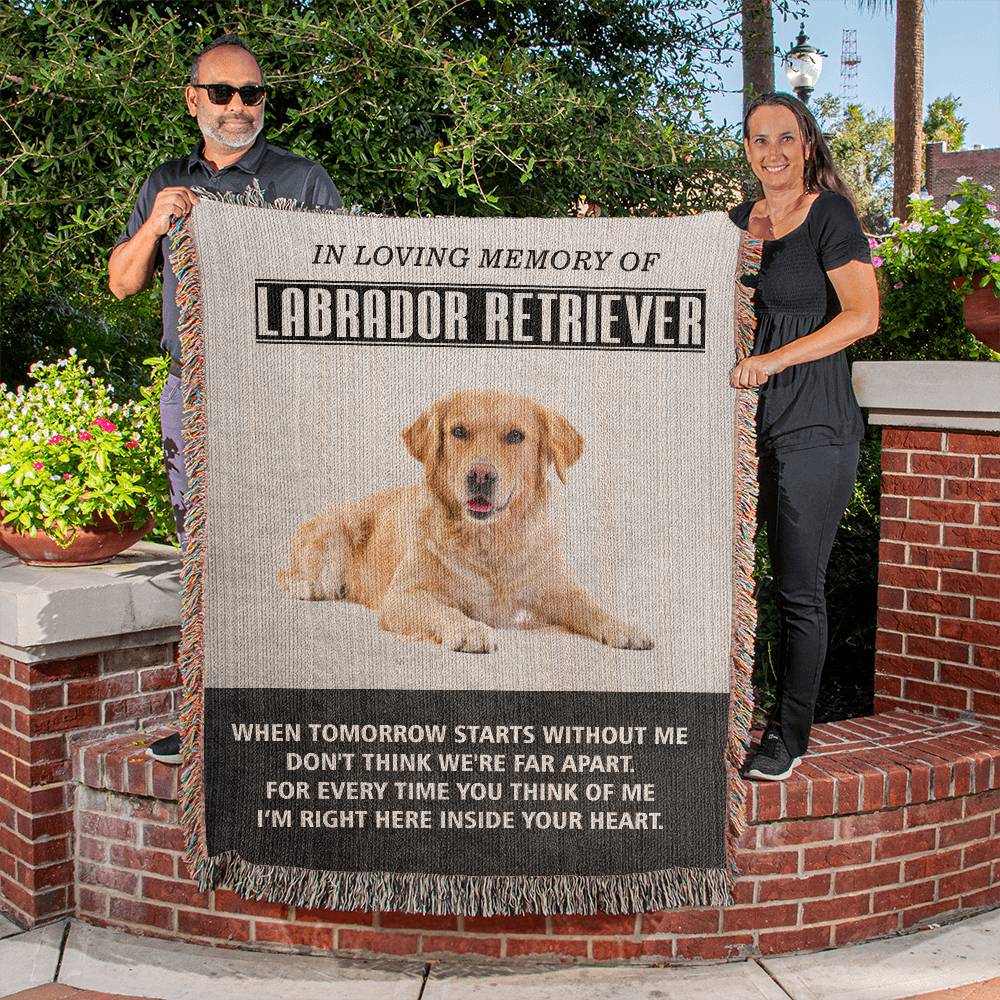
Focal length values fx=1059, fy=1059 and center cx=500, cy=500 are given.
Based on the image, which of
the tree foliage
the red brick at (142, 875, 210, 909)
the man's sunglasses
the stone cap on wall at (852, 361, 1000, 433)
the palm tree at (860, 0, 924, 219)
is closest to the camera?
the man's sunglasses

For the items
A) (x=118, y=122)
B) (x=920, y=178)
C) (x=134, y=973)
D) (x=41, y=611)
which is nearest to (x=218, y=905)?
(x=134, y=973)

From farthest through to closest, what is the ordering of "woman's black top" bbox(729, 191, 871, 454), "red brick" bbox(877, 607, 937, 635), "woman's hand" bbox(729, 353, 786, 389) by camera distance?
1. "red brick" bbox(877, 607, 937, 635)
2. "woman's black top" bbox(729, 191, 871, 454)
3. "woman's hand" bbox(729, 353, 786, 389)

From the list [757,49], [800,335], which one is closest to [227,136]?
[800,335]

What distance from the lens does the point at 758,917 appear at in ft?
9.23

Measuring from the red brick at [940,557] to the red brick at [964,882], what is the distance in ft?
2.98

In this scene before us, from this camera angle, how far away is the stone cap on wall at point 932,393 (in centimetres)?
323

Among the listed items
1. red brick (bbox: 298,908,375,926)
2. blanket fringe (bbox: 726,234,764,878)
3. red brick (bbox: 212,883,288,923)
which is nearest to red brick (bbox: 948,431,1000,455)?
blanket fringe (bbox: 726,234,764,878)

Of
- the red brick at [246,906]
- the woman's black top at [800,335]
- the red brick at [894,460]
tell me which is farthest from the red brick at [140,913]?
the red brick at [894,460]

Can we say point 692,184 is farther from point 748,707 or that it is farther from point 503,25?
point 748,707

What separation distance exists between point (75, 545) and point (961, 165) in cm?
4040

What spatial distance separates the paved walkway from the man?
1.75 ft

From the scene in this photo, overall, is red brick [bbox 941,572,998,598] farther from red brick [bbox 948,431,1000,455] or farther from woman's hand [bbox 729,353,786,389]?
woman's hand [bbox 729,353,786,389]

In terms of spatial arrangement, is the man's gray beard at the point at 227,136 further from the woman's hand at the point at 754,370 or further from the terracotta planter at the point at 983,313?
the terracotta planter at the point at 983,313

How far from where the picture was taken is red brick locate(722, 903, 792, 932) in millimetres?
2799
